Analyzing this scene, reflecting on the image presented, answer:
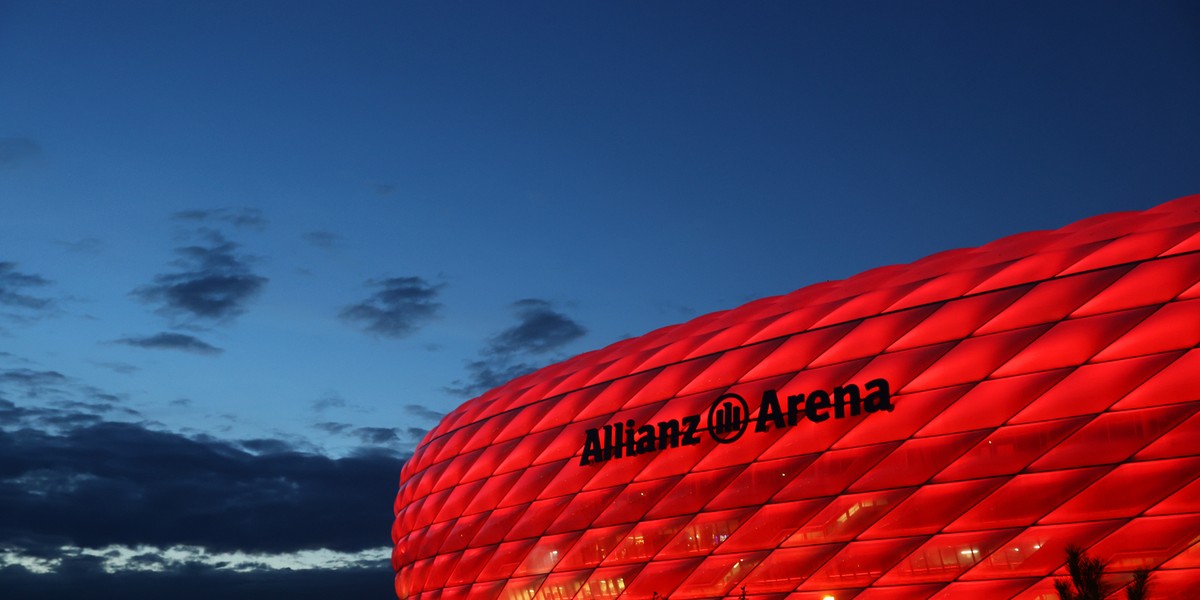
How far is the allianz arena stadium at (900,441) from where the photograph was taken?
26.6 m

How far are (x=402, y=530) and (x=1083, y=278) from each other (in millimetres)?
31314

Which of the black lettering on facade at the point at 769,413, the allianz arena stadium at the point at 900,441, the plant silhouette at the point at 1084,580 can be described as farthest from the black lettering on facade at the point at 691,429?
the plant silhouette at the point at 1084,580

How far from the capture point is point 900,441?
30062mm

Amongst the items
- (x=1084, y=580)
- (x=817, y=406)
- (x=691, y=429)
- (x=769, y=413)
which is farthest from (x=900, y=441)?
(x=1084, y=580)

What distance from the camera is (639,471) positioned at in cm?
3669

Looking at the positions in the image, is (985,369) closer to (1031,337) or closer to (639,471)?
(1031,337)

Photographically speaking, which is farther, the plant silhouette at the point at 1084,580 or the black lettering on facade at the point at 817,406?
the black lettering on facade at the point at 817,406

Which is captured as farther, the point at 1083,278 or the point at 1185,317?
the point at 1083,278

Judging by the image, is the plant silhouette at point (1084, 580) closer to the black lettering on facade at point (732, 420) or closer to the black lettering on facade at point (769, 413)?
the black lettering on facade at point (732, 420)

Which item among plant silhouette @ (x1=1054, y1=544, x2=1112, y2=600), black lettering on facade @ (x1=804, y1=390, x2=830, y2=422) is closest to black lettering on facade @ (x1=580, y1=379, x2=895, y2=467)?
black lettering on facade @ (x1=804, y1=390, x2=830, y2=422)

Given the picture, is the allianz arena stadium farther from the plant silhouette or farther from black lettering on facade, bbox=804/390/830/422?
the plant silhouette

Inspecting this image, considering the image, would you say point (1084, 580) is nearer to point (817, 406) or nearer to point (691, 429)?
point (817, 406)

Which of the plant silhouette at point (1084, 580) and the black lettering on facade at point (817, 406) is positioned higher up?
the black lettering on facade at point (817, 406)

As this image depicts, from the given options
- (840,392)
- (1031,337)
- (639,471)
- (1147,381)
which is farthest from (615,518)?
(1147,381)
